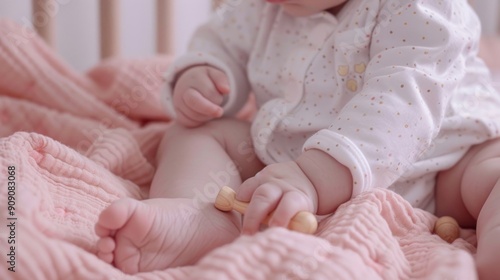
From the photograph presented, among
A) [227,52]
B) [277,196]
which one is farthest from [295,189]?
[227,52]

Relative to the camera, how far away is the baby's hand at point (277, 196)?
0.56m

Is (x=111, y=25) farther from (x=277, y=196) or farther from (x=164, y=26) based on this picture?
(x=277, y=196)

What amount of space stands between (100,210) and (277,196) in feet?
0.61

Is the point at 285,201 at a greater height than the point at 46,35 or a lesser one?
greater

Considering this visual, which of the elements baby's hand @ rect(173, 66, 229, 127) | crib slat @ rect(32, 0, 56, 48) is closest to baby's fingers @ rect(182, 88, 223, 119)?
baby's hand @ rect(173, 66, 229, 127)

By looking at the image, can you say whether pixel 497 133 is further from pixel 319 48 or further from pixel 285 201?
pixel 285 201

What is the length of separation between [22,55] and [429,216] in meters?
0.74

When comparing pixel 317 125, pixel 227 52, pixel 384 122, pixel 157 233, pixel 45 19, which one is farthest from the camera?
pixel 45 19

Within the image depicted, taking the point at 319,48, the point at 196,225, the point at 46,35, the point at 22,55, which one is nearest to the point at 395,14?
the point at 319,48

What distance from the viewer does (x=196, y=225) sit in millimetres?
583

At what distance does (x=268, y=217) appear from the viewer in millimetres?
572

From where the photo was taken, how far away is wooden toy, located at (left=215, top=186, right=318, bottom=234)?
0.55m

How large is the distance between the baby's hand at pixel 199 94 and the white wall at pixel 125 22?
67cm

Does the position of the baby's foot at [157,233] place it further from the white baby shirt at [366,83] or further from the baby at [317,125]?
the white baby shirt at [366,83]
